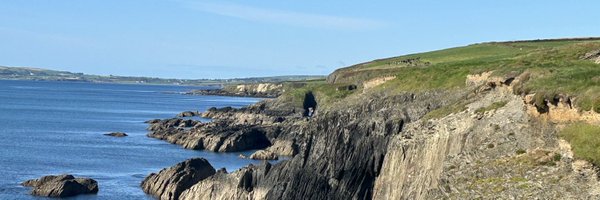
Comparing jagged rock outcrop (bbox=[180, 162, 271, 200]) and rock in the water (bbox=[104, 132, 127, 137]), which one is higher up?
jagged rock outcrop (bbox=[180, 162, 271, 200])

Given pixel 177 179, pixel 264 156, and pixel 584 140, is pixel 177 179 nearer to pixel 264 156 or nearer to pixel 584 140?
pixel 264 156

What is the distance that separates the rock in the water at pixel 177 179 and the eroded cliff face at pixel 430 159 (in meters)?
4.44

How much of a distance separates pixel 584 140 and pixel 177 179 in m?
50.9

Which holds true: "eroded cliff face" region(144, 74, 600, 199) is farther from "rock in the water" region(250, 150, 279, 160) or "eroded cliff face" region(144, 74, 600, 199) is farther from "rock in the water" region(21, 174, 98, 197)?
"rock in the water" region(250, 150, 279, 160)

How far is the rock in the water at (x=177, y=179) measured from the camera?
245ft

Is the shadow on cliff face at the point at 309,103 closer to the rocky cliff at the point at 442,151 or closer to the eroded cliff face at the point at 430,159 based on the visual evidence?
the rocky cliff at the point at 442,151

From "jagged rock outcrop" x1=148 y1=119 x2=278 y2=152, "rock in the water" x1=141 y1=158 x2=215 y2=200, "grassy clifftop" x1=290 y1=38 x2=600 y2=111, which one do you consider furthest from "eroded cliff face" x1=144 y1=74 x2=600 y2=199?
"jagged rock outcrop" x1=148 y1=119 x2=278 y2=152

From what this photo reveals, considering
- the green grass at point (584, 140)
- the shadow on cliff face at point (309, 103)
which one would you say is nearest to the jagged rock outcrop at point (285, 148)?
the shadow on cliff face at point (309, 103)

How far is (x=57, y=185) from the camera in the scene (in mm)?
76500

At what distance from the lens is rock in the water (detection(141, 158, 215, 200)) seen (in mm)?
74750

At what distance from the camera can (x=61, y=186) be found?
7619 cm

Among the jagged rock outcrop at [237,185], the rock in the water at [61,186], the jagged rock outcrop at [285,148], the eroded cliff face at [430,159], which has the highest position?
the eroded cliff face at [430,159]

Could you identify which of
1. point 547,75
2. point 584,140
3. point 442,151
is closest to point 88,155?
point 442,151

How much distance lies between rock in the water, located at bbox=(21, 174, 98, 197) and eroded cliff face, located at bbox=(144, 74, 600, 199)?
12.5 m
